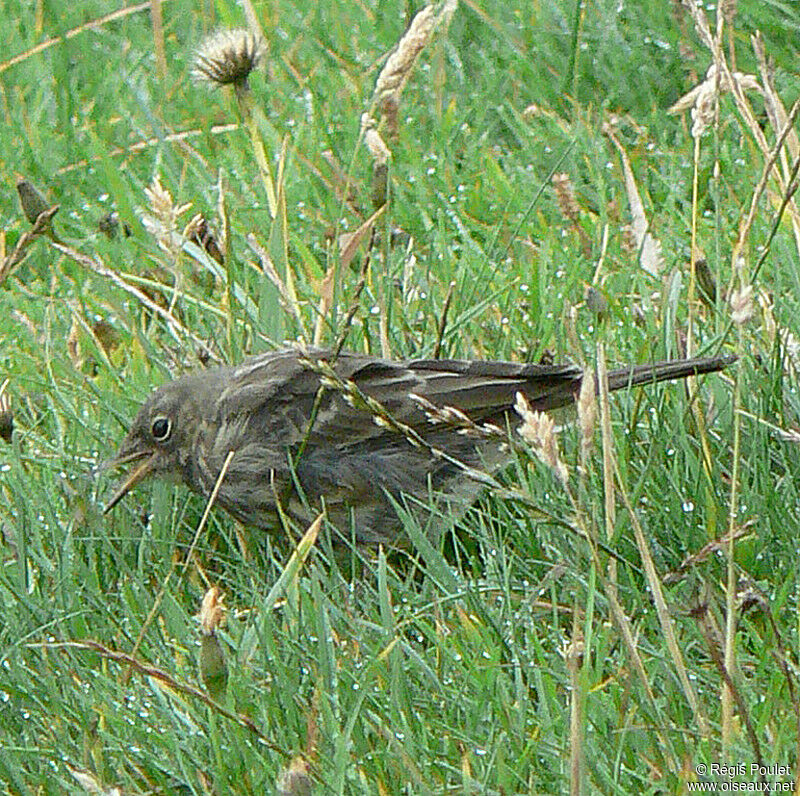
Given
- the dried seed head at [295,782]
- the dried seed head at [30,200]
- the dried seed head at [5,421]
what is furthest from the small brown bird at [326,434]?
the dried seed head at [295,782]

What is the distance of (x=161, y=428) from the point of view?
14.0 ft

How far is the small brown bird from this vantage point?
406 cm

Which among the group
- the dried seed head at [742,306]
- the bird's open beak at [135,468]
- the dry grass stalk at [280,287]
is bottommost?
the bird's open beak at [135,468]

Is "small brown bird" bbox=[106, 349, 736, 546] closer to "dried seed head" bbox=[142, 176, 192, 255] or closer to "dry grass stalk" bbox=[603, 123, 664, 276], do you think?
"dried seed head" bbox=[142, 176, 192, 255]

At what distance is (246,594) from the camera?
3.69m

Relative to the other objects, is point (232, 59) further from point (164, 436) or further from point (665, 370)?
point (665, 370)

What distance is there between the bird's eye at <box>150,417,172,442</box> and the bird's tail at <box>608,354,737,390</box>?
115 centimetres

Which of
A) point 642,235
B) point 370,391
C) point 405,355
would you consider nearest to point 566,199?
point 642,235

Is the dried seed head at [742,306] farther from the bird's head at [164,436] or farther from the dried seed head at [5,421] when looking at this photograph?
the dried seed head at [5,421]

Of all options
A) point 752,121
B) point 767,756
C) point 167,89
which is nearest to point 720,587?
point 767,756

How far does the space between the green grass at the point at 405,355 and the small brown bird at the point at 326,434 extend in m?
0.11

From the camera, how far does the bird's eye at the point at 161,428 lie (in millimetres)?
4219

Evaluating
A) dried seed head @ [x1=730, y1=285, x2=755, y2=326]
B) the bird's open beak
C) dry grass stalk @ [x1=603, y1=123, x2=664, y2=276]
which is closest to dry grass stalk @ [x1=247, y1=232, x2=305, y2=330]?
the bird's open beak

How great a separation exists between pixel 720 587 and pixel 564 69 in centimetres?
311
